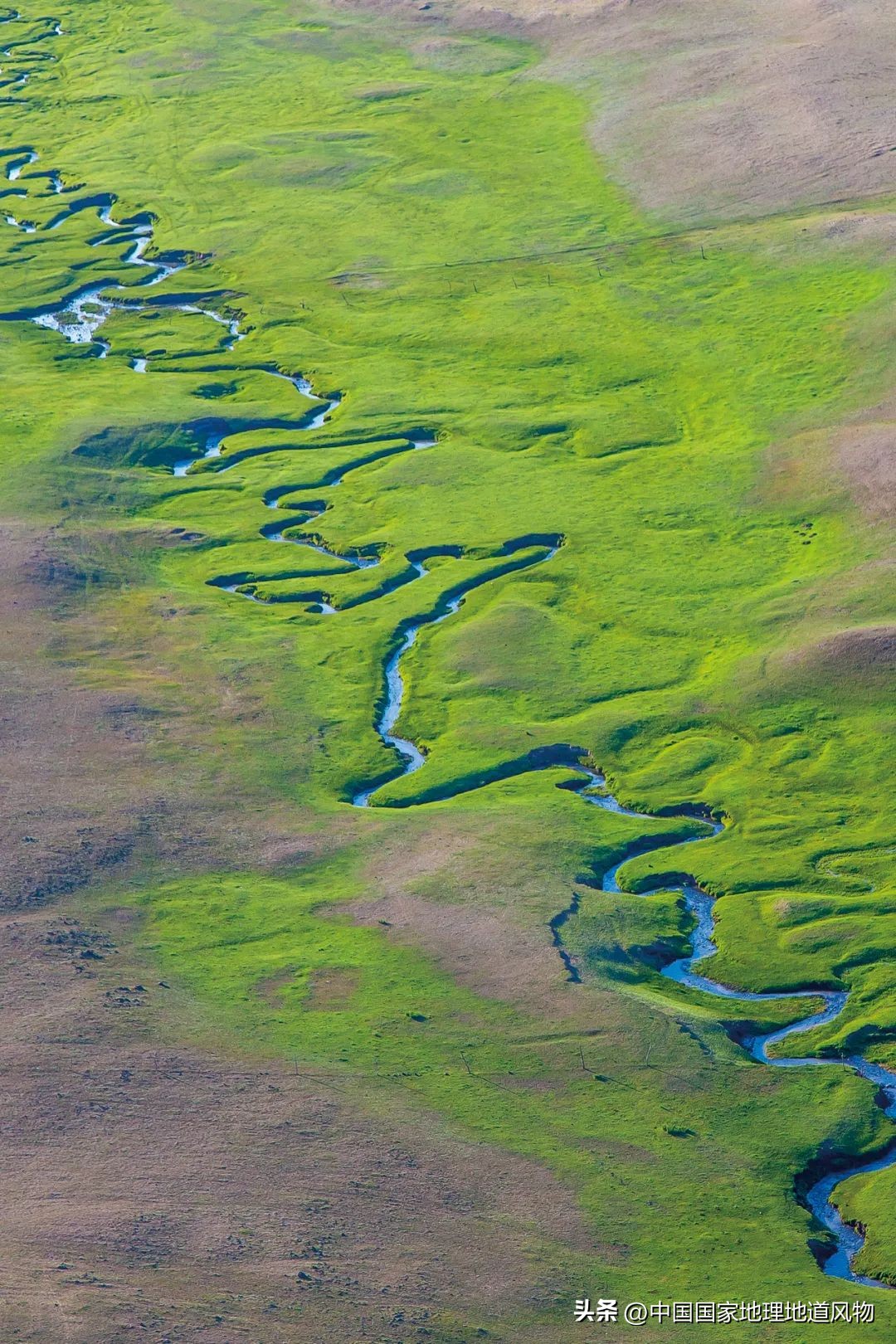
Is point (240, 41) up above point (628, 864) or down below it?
above

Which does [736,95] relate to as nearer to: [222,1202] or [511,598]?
[511,598]

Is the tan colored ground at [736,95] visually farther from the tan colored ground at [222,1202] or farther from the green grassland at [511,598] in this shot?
the tan colored ground at [222,1202]

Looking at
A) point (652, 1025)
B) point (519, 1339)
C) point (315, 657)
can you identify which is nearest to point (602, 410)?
point (315, 657)

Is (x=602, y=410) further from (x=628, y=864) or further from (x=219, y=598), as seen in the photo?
(x=628, y=864)
